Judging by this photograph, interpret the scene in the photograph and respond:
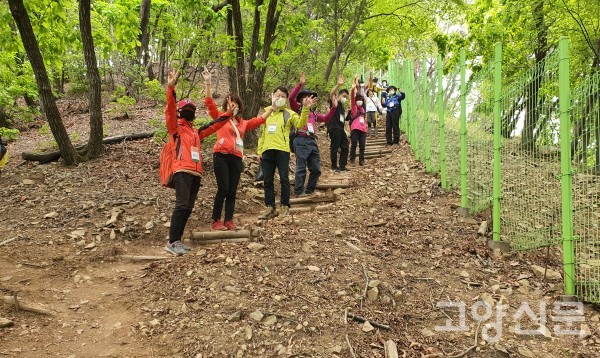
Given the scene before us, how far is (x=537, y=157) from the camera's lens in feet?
16.2

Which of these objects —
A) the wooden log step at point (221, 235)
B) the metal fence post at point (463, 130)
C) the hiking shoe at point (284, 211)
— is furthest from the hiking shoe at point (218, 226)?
the metal fence post at point (463, 130)

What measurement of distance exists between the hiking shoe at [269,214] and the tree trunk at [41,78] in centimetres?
422

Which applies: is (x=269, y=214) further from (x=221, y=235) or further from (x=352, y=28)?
(x=352, y=28)

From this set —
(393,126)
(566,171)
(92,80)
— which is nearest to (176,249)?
(566,171)

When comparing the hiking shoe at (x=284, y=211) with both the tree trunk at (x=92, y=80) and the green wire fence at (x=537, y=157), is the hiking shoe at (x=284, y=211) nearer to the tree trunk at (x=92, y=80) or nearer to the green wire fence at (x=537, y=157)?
the green wire fence at (x=537, y=157)

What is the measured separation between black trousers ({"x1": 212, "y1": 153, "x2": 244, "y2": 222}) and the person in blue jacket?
7.16 metres

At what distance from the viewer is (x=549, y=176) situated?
191 inches

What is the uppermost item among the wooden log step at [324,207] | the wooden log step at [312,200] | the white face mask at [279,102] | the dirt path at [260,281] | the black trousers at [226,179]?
the white face mask at [279,102]

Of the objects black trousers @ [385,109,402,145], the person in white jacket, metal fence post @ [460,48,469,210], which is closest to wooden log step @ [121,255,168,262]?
metal fence post @ [460,48,469,210]

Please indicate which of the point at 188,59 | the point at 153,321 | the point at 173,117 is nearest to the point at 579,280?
the point at 153,321

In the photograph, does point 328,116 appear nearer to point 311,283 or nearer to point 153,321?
point 311,283

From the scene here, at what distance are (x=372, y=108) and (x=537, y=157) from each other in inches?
380

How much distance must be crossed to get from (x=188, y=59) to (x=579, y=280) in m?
7.08

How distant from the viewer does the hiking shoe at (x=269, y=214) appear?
6641mm
